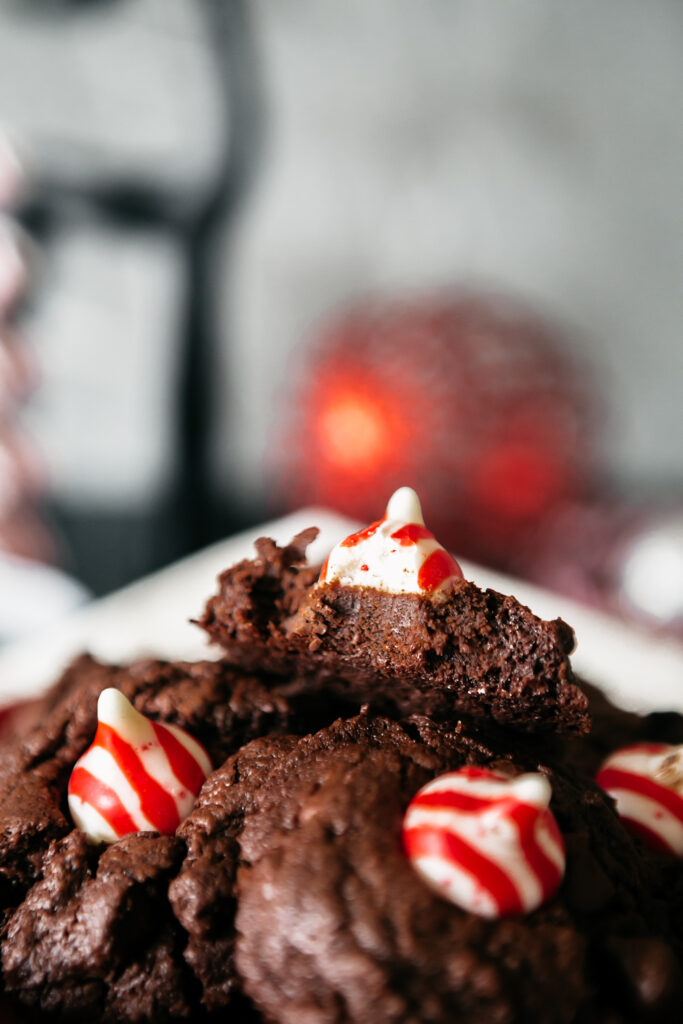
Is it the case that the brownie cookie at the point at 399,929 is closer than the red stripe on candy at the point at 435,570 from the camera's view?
Yes

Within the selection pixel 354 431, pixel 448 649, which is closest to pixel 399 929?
pixel 448 649

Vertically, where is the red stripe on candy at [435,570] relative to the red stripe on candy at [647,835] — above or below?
above

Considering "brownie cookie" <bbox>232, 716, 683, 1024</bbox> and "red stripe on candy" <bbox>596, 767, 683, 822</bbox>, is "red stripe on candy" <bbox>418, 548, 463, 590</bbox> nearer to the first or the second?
"brownie cookie" <bbox>232, 716, 683, 1024</bbox>

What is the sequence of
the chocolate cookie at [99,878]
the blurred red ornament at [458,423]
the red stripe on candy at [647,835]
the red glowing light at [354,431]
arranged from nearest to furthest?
the chocolate cookie at [99,878] < the red stripe on candy at [647,835] < the blurred red ornament at [458,423] < the red glowing light at [354,431]

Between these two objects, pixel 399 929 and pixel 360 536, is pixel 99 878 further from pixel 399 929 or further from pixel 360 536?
pixel 360 536

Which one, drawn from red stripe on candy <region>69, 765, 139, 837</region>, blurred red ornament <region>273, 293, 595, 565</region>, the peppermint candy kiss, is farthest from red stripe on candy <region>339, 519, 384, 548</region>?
blurred red ornament <region>273, 293, 595, 565</region>

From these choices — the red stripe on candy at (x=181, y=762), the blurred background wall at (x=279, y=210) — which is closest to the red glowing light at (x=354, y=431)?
the blurred background wall at (x=279, y=210)

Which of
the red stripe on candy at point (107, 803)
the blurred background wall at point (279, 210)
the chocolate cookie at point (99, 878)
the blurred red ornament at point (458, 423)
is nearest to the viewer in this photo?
the chocolate cookie at point (99, 878)

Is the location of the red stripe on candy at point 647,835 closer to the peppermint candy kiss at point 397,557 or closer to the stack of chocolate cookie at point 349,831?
the stack of chocolate cookie at point 349,831
